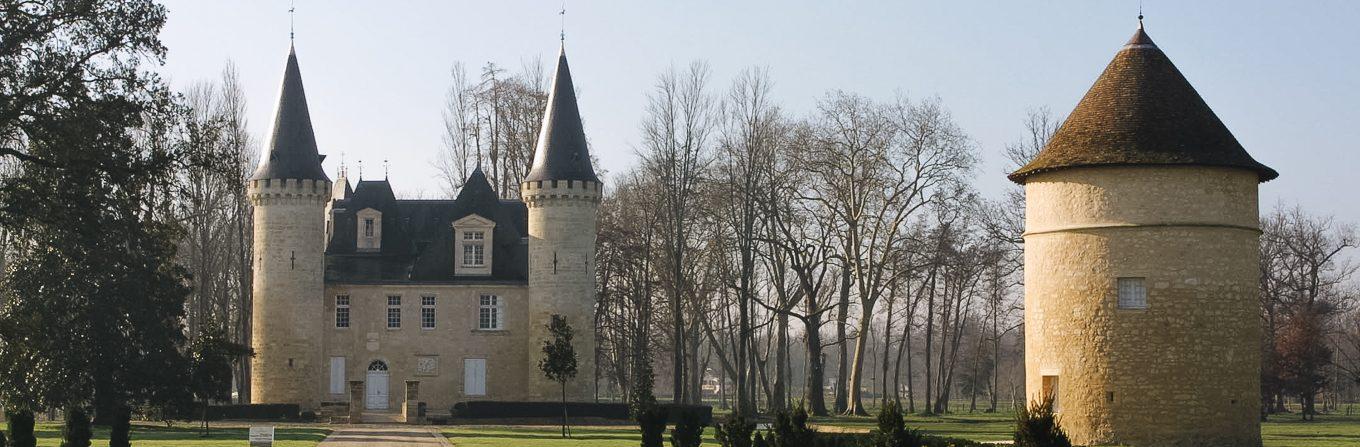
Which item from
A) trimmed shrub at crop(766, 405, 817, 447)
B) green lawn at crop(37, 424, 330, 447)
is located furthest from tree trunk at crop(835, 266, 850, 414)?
trimmed shrub at crop(766, 405, 817, 447)

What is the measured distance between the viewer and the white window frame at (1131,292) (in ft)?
103

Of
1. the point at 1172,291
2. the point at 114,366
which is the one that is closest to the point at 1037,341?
the point at 1172,291

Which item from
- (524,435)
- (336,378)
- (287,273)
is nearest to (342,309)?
(336,378)

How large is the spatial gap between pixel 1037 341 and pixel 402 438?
1373 cm

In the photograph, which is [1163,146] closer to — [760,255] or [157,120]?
[157,120]

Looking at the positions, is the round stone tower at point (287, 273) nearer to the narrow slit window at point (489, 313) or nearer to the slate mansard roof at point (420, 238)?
the slate mansard roof at point (420, 238)

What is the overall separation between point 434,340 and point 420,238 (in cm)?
Answer: 357

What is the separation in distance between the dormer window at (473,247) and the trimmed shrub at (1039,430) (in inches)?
1278

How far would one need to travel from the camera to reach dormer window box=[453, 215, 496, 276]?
167 feet

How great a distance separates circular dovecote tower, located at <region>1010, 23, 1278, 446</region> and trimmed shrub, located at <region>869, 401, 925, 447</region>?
9330 millimetres

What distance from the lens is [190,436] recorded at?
36812 millimetres

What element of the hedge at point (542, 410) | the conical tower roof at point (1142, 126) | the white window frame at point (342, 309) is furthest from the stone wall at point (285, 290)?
the conical tower roof at point (1142, 126)

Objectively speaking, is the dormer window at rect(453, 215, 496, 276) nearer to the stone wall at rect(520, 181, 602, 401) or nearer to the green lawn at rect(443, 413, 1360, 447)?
the stone wall at rect(520, 181, 602, 401)

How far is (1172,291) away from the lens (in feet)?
103
